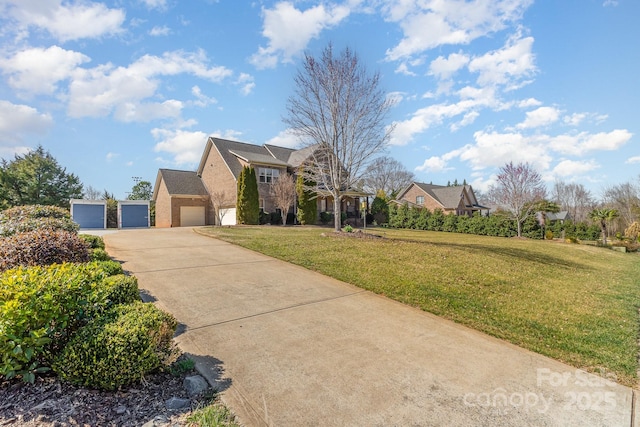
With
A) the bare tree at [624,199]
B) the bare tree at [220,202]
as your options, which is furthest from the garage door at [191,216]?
the bare tree at [624,199]

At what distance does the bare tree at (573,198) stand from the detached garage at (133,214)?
61.6m

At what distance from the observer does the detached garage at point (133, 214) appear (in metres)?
26.8

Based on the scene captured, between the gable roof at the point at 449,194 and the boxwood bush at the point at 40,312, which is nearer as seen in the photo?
the boxwood bush at the point at 40,312

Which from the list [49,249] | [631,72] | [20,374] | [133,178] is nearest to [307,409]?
[20,374]

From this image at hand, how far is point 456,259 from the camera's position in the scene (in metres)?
10.0

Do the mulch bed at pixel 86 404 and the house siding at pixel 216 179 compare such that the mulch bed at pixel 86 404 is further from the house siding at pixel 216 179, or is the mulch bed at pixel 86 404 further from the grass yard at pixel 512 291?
the house siding at pixel 216 179

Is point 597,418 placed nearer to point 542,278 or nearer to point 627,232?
point 542,278

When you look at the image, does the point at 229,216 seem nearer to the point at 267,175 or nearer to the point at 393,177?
the point at 267,175

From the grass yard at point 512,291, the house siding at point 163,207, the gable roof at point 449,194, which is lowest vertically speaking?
the grass yard at point 512,291

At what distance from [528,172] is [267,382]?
105 ft

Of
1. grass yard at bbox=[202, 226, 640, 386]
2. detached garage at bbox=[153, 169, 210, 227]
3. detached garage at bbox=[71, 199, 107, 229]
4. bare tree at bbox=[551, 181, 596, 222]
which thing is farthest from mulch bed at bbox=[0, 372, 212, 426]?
bare tree at bbox=[551, 181, 596, 222]

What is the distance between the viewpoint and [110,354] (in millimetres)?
2762

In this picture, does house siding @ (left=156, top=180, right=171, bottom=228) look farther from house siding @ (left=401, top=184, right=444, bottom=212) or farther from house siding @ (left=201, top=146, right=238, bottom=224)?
house siding @ (left=401, top=184, right=444, bottom=212)

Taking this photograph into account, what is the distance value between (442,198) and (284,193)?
89.1 feet
